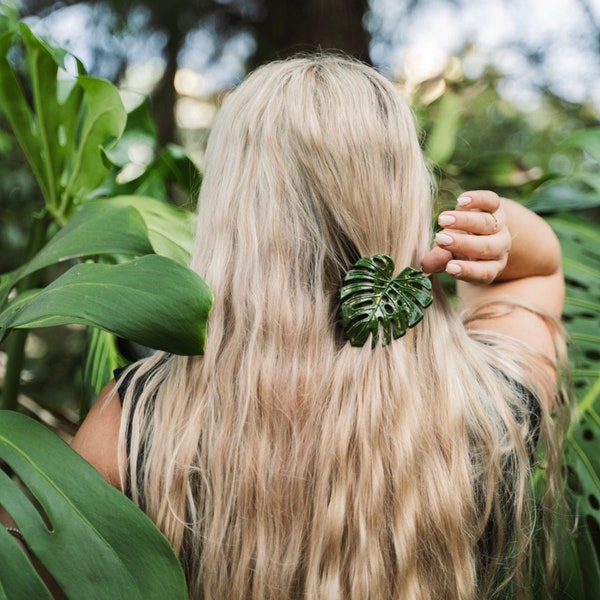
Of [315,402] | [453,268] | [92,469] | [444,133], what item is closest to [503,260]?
[453,268]

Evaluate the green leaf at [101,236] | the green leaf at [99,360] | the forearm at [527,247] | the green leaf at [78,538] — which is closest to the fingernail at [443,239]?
the forearm at [527,247]

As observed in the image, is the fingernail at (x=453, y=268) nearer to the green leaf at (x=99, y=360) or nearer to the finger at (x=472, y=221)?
→ the finger at (x=472, y=221)

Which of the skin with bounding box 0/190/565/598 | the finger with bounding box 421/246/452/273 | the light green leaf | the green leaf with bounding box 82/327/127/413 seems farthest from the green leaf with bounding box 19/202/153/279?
the light green leaf

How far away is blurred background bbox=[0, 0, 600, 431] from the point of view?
2.48 meters

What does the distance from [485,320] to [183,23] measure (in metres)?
2.95

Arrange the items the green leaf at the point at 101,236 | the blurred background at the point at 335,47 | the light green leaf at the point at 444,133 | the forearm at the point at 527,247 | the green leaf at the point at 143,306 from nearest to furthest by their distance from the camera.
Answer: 1. the green leaf at the point at 143,306
2. the green leaf at the point at 101,236
3. the forearm at the point at 527,247
4. the light green leaf at the point at 444,133
5. the blurred background at the point at 335,47

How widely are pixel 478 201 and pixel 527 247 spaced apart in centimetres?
22

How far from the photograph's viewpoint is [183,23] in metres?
3.37

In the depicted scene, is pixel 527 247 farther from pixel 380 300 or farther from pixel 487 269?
pixel 380 300

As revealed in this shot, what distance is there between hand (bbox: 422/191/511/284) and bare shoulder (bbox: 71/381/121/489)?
42cm

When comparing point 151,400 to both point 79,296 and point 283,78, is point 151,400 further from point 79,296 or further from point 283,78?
point 283,78

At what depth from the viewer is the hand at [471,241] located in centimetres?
81

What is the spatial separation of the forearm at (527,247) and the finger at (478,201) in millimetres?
155

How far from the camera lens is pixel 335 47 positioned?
2.51 metres
